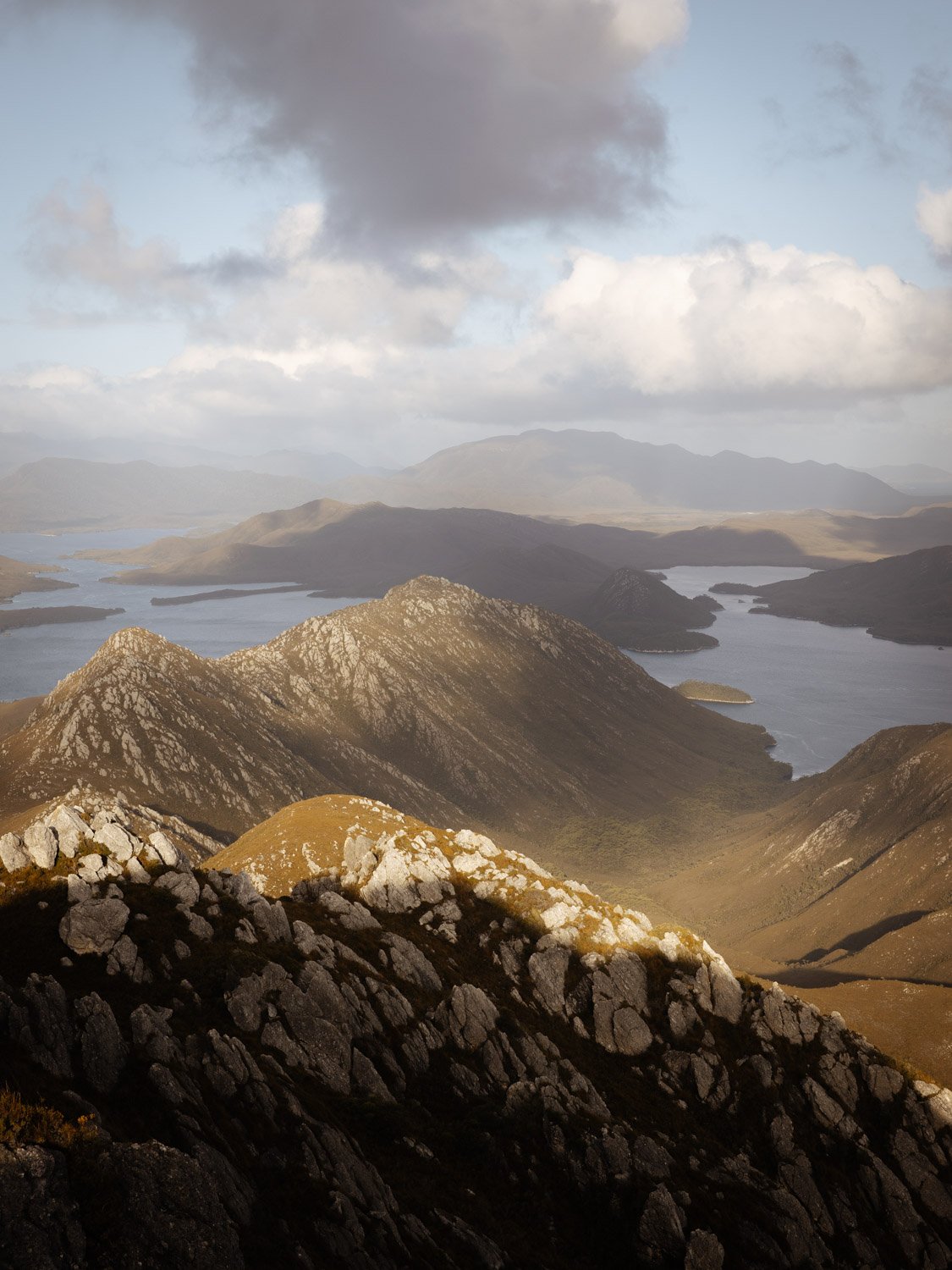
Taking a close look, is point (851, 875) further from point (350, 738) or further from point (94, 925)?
point (94, 925)

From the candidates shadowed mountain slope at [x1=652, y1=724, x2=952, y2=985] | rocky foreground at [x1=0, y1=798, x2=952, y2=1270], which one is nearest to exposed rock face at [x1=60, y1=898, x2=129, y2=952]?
rocky foreground at [x1=0, y1=798, x2=952, y2=1270]

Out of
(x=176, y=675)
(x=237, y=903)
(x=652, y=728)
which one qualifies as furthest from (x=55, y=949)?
(x=652, y=728)

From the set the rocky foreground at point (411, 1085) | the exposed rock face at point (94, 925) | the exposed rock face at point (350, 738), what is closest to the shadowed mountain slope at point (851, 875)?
the rocky foreground at point (411, 1085)

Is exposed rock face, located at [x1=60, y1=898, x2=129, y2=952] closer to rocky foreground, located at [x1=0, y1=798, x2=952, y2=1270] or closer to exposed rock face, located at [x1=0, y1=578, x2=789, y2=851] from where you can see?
rocky foreground, located at [x1=0, y1=798, x2=952, y2=1270]

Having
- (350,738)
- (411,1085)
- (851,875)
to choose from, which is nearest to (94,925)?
(411,1085)

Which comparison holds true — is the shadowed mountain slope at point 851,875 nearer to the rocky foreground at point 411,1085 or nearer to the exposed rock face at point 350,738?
the rocky foreground at point 411,1085

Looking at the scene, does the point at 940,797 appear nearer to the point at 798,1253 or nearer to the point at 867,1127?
the point at 867,1127
